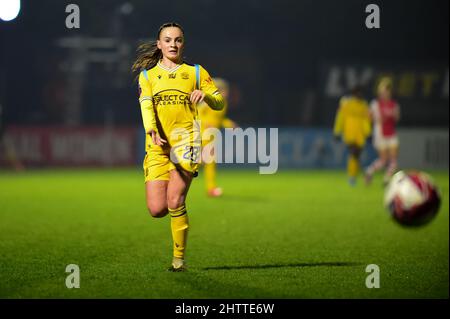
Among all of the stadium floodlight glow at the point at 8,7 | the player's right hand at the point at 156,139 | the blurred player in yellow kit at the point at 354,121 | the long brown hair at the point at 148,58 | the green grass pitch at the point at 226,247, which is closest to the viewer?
the green grass pitch at the point at 226,247

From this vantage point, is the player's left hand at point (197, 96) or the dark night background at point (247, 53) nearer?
the player's left hand at point (197, 96)

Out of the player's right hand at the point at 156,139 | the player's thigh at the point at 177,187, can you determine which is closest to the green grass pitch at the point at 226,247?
the player's thigh at the point at 177,187

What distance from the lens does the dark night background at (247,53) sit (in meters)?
25.1

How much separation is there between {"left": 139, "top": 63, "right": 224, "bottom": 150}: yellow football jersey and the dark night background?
1816 cm

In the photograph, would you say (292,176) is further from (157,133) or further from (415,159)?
(157,133)

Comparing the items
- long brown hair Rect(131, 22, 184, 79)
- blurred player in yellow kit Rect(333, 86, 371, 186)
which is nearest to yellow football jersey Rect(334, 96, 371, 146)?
blurred player in yellow kit Rect(333, 86, 371, 186)

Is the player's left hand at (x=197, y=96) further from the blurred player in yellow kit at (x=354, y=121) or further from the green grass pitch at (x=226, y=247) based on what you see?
the blurred player in yellow kit at (x=354, y=121)

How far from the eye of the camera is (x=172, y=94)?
673 cm

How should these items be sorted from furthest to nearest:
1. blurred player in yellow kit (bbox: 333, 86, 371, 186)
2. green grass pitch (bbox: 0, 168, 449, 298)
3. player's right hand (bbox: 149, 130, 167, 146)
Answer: blurred player in yellow kit (bbox: 333, 86, 371, 186) < player's right hand (bbox: 149, 130, 167, 146) < green grass pitch (bbox: 0, 168, 449, 298)

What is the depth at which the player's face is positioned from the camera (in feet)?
21.7

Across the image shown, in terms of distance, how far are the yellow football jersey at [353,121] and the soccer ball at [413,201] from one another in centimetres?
1193

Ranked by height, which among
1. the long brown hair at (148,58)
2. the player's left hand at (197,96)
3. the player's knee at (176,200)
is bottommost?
the player's knee at (176,200)

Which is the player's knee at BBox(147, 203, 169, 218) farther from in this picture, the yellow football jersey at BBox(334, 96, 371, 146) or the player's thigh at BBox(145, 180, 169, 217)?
the yellow football jersey at BBox(334, 96, 371, 146)

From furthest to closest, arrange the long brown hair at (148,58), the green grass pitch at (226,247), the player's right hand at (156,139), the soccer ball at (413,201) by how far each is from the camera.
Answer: the long brown hair at (148,58)
the player's right hand at (156,139)
the green grass pitch at (226,247)
the soccer ball at (413,201)
